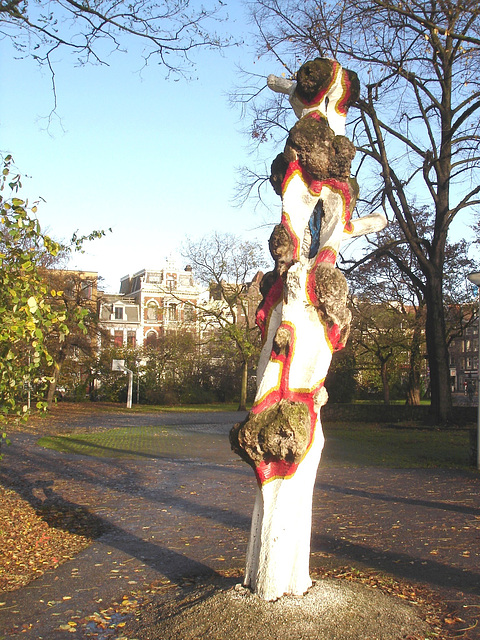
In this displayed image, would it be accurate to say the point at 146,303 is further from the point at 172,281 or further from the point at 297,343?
the point at 297,343

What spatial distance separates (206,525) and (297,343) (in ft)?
14.7

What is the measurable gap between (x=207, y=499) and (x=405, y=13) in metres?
13.5

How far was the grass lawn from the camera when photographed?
14.5 m

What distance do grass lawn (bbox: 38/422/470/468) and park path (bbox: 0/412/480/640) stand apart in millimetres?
1154

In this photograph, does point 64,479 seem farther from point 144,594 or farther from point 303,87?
point 303,87

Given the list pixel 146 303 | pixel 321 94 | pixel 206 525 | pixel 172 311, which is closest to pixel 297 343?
pixel 321 94

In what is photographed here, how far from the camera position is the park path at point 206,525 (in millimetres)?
5395

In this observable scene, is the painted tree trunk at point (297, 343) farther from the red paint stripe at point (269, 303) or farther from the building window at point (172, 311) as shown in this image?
the building window at point (172, 311)

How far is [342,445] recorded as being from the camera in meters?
17.6

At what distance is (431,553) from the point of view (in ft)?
21.7

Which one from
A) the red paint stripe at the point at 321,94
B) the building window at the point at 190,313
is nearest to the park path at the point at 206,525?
the red paint stripe at the point at 321,94

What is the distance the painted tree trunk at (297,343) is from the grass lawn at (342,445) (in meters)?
9.67

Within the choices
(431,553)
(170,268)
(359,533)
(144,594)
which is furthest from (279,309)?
(170,268)

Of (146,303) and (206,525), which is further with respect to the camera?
(146,303)
